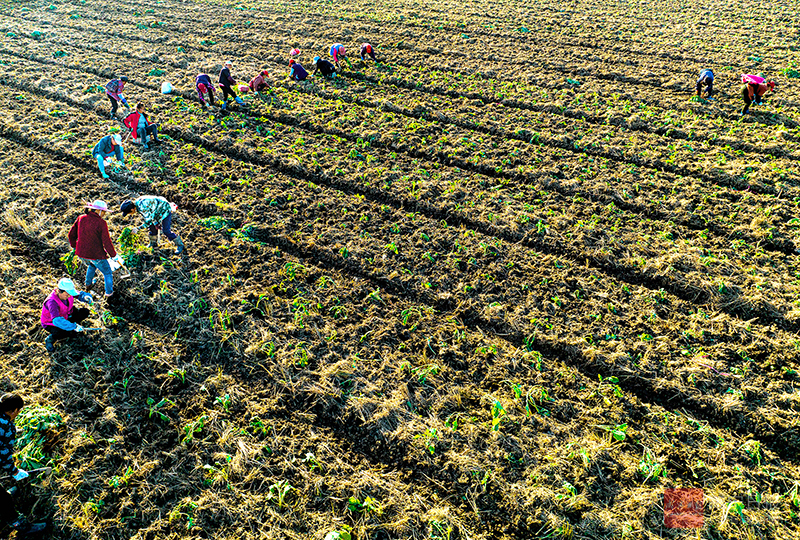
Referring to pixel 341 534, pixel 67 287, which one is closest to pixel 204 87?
pixel 67 287

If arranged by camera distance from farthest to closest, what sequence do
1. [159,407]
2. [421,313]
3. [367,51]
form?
[367,51] < [421,313] < [159,407]

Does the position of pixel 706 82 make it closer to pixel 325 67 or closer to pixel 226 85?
pixel 325 67

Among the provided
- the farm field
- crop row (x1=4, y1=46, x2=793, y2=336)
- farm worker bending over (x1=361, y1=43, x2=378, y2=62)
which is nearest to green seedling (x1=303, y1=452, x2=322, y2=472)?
the farm field

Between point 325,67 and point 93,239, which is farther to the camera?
point 325,67

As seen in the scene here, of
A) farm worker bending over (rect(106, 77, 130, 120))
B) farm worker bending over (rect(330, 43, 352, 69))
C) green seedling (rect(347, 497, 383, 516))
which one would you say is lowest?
green seedling (rect(347, 497, 383, 516))

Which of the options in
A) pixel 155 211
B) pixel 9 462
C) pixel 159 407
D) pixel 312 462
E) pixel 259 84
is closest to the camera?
pixel 9 462

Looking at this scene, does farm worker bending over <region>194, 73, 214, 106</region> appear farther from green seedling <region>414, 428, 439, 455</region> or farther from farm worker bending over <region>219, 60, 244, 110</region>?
green seedling <region>414, 428, 439, 455</region>

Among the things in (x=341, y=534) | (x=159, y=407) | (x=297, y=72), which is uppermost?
(x=297, y=72)
